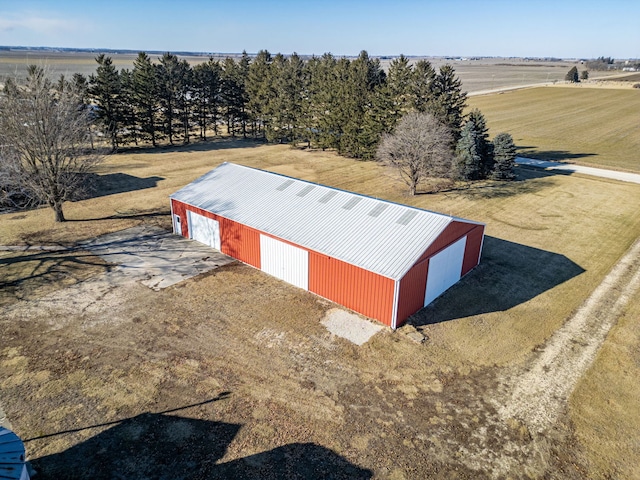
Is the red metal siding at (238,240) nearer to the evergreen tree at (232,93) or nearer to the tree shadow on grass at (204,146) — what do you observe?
the tree shadow on grass at (204,146)

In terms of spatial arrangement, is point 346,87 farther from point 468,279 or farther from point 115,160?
point 468,279

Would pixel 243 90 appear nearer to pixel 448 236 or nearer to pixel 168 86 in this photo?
pixel 168 86

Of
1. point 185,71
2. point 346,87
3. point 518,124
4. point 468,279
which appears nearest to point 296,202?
point 468,279

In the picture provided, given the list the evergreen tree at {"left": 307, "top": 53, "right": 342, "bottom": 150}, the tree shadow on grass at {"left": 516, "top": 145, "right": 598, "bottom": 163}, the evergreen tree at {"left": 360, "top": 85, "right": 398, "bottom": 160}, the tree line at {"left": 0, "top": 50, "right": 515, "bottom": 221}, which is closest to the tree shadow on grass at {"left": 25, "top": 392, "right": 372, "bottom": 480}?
the tree line at {"left": 0, "top": 50, "right": 515, "bottom": 221}

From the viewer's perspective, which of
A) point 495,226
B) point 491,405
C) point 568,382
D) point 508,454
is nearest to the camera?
point 508,454

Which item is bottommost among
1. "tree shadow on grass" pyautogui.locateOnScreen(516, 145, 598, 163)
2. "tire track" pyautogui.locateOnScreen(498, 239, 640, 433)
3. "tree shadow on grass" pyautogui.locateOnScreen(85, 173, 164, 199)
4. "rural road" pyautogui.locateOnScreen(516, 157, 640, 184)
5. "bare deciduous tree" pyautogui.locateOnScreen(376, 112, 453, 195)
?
"tire track" pyautogui.locateOnScreen(498, 239, 640, 433)

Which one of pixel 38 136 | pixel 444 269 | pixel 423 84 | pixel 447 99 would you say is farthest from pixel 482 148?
pixel 38 136

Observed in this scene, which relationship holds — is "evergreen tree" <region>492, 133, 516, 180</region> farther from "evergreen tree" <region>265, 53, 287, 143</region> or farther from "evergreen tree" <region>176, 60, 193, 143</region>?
"evergreen tree" <region>176, 60, 193, 143</region>
